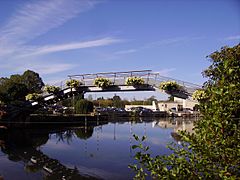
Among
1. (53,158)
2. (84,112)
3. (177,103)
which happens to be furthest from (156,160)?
(177,103)

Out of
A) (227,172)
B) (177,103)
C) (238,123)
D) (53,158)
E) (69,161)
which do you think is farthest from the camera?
(177,103)

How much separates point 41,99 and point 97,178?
1832 cm

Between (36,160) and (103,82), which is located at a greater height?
(103,82)

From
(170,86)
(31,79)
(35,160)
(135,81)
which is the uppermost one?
(31,79)

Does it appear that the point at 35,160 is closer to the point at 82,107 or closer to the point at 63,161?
the point at 63,161

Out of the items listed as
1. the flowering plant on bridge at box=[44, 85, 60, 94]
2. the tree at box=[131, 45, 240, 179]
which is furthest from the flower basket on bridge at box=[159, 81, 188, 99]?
the tree at box=[131, 45, 240, 179]

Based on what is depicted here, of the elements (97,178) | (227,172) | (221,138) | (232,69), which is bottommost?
(97,178)

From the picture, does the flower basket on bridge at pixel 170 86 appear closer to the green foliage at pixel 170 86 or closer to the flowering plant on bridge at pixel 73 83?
the green foliage at pixel 170 86

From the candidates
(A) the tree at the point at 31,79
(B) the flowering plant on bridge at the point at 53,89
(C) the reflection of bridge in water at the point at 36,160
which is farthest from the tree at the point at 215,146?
(A) the tree at the point at 31,79

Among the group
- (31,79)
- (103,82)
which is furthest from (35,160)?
(31,79)

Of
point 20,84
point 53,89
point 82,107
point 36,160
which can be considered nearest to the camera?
point 36,160

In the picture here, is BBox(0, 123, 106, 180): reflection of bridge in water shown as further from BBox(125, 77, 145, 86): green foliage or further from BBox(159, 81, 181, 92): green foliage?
BBox(159, 81, 181, 92): green foliage

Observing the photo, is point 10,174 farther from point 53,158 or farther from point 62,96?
point 62,96

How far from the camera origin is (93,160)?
13109 millimetres
